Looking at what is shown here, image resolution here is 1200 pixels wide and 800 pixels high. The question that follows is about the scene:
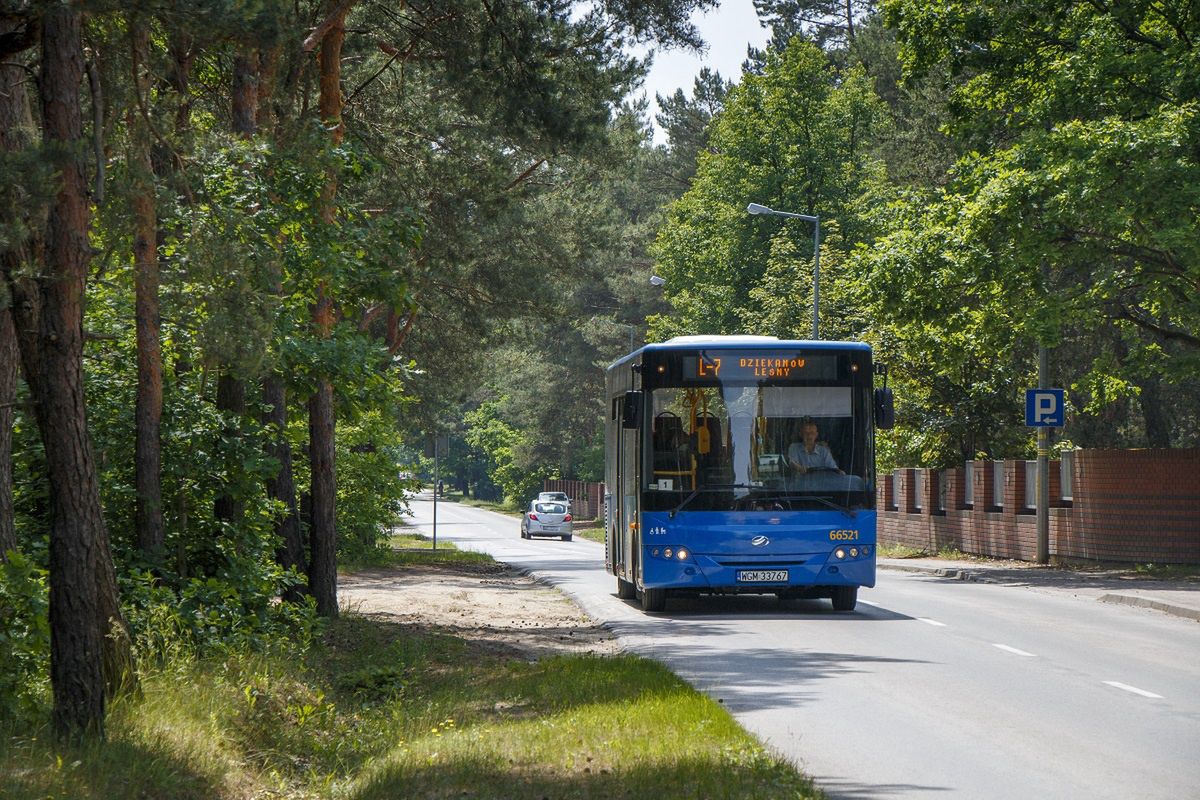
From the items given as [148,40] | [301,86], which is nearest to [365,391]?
[148,40]

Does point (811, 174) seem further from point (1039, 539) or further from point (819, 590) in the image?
point (819, 590)

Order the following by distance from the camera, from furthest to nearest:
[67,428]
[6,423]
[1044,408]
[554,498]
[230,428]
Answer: [554,498] < [1044,408] < [230,428] < [6,423] < [67,428]

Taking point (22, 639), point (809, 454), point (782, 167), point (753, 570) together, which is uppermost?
point (782, 167)

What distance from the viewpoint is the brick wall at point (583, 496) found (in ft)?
276

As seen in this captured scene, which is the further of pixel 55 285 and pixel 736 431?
pixel 736 431

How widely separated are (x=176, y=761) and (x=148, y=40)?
623 centimetres

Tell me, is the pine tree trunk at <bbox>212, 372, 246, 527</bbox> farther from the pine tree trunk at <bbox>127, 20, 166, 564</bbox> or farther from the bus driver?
the bus driver

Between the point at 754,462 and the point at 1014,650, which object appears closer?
the point at 1014,650

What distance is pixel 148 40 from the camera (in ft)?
40.0

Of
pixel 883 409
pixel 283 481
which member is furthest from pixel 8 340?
pixel 883 409

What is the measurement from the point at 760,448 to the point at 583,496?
72.6m

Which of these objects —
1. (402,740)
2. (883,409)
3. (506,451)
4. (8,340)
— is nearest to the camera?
(402,740)

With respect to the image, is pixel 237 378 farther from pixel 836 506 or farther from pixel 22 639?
pixel 836 506

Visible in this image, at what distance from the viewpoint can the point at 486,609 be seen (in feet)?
71.4
